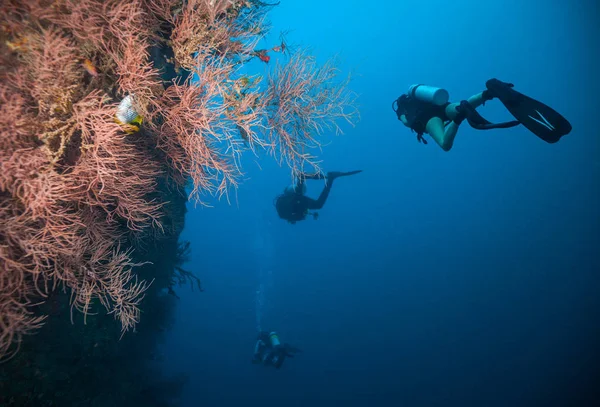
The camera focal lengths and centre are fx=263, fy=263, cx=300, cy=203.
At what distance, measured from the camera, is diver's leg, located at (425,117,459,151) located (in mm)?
4137

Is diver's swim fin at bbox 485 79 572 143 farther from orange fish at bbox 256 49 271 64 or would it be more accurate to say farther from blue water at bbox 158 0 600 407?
orange fish at bbox 256 49 271 64

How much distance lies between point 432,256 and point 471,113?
4302cm

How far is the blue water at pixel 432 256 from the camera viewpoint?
907 inches

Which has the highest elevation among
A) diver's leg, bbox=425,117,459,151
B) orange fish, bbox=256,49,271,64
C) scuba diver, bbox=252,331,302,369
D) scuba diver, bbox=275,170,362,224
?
orange fish, bbox=256,49,271,64

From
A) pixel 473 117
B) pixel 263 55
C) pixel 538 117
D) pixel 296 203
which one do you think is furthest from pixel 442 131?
pixel 296 203

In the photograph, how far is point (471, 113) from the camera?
371 centimetres

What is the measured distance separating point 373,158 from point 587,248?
48095 mm

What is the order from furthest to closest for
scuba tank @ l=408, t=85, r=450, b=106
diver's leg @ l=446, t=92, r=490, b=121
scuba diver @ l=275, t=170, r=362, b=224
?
scuba diver @ l=275, t=170, r=362, b=224 → scuba tank @ l=408, t=85, r=450, b=106 → diver's leg @ l=446, t=92, r=490, b=121

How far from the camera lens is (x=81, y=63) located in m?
2.76

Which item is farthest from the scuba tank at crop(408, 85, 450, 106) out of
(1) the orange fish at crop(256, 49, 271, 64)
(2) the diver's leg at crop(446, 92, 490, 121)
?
(1) the orange fish at crop(256, 49, 271, 64)

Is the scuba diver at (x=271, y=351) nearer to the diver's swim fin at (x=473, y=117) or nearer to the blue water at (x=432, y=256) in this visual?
the blue water at (x=432, y=256)

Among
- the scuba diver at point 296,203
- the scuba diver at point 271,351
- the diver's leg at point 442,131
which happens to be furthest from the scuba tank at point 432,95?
the scuba diver at point 271,351

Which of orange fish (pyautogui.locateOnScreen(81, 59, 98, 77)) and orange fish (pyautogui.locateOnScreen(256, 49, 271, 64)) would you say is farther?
orange fish (pyautogui.locateOnScreen(256, 49, 271, 64))

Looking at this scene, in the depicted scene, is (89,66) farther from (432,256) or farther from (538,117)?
(432,256)
